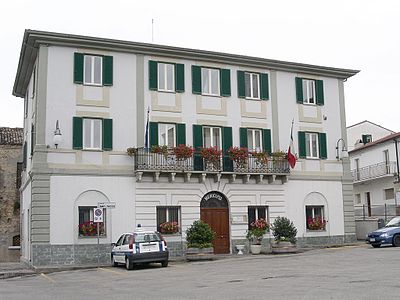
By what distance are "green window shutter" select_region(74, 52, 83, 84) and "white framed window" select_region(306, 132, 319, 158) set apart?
1255 cm

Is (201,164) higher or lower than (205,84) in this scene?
lower

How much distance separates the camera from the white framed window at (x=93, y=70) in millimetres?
26719

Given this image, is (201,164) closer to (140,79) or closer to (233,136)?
(233,136)

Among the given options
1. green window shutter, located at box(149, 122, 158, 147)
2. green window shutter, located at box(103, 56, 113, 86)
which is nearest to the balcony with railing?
green window shutter, located at box(149, 122, 158, 147)

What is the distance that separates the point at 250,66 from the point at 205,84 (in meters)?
2.82

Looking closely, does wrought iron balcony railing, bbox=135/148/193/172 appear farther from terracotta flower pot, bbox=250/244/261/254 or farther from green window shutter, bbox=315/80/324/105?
green window shutter, bbox=315/80/324/105

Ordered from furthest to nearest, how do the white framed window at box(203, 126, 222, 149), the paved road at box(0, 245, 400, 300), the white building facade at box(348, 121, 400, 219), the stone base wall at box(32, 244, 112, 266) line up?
1. the white building facade at box(348, 121, 400, 219)
2. the white framed window at box(203, 126, 222, 149)
3. the stone base wall at box(32, 244, 112, 266)
4. the paved road at box(0, 245, 400, 300)

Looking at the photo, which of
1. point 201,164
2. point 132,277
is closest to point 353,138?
point 201,164

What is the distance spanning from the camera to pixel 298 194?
3041 cm

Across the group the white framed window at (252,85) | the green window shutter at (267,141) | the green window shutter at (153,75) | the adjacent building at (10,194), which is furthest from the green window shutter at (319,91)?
the adjacent building at (10,194)

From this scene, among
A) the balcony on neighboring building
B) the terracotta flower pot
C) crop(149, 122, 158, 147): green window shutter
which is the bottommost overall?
the terracotta flower pot

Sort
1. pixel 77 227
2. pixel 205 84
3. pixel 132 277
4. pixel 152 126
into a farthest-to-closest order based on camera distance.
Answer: pixel 205 84 → pixel 152 126 → pixel 77 227 → pixel 132 277

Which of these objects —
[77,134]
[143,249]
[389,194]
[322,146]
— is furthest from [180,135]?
[389,194]

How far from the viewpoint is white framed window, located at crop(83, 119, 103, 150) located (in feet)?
86.3
